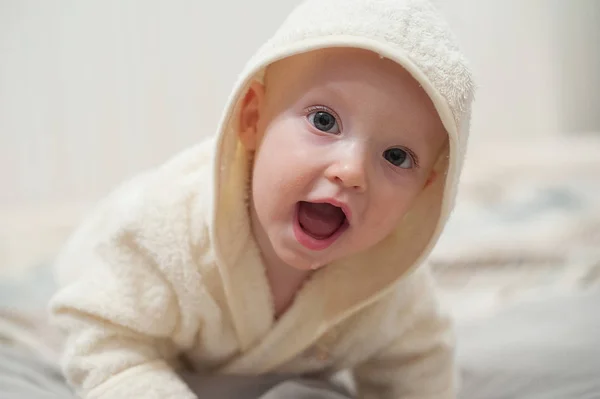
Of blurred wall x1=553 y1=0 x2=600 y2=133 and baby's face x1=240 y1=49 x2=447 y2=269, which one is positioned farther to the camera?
blurred wall x1=553 y1=0 x2=600 y2=133

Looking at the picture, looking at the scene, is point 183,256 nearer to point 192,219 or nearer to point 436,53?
point 192,219

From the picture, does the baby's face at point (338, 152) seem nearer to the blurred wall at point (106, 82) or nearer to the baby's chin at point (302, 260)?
the baby's chin at point (302, 260)

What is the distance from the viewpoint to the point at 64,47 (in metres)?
1.80

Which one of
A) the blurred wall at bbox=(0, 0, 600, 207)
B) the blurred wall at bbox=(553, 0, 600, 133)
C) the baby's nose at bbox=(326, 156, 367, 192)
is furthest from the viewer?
the blurred wall at bbox=(553, 0, 600, 133)

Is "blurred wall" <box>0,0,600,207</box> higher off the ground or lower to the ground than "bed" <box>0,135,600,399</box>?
higher

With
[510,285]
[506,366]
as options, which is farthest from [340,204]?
[510,285]

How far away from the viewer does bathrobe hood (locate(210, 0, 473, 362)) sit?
2.04ft

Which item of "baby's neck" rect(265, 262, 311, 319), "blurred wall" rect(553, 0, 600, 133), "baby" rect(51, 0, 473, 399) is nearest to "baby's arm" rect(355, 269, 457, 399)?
"baby" rect(51, 0, 473, 399)

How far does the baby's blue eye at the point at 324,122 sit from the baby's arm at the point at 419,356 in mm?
285

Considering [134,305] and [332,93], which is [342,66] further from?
[134,305]

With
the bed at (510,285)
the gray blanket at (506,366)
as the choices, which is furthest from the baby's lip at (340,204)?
the bed at (510,285)

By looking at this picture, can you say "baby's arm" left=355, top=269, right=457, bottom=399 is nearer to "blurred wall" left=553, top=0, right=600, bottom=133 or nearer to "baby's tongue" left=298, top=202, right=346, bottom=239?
"baby's tongue" left=298, top=202, right=346, bottom=239

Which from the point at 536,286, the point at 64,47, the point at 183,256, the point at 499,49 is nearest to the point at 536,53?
the point at 499,49

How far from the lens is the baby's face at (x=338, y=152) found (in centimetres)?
62
